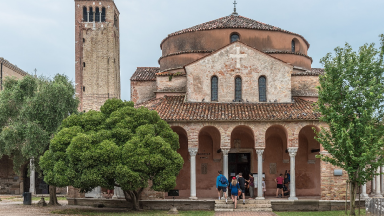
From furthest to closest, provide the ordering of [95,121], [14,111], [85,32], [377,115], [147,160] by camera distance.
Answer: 1. [85,32]
2. [14,111]
3. [95,121]
4. [147,160]
5. [377,115]

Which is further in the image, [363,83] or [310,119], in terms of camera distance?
[310,119]

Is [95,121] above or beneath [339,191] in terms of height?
above

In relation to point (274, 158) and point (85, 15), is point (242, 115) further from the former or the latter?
point (85, 15)

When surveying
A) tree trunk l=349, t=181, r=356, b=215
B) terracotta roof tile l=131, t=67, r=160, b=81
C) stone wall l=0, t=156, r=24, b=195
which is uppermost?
terracotta roof tile l=131, t=67, r=160, b=81

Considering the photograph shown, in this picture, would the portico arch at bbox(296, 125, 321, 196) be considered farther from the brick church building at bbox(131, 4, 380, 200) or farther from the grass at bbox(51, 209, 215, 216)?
the grass at bbox(51, 209, 215, 216)

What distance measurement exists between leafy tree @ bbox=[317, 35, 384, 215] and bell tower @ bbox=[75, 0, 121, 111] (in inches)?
1530

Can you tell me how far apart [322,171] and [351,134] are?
5.19 m

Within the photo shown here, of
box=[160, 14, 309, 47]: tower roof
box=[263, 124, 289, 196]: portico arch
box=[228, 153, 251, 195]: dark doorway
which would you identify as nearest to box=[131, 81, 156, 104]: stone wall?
box=[160, 14, 309, 47]: tower roof

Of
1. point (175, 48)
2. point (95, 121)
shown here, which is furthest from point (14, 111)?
point (175, 48)

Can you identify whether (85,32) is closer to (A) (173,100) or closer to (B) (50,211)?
(A) (173,100)

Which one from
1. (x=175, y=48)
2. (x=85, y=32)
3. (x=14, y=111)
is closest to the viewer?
(x=14, y=111)

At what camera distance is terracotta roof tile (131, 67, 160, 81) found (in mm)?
30086

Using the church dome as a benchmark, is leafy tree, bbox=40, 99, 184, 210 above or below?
below

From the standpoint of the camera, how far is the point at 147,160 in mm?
19500
